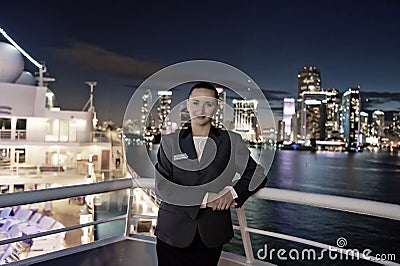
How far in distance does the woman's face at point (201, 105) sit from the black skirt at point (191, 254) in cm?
46

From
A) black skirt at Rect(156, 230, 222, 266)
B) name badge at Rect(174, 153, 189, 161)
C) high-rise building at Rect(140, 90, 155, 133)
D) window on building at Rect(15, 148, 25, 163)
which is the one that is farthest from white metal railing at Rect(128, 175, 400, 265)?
window on building at Rect(15, 148, 25, 163)

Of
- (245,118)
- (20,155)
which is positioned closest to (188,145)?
(245,118)

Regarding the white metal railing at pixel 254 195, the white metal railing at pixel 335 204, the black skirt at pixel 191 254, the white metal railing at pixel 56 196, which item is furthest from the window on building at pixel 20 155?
the black skirt at pixel 191 254

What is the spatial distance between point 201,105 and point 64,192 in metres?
0.84

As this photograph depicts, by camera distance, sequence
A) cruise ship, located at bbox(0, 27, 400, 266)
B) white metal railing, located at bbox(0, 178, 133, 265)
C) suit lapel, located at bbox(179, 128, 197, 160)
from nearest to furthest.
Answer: suit lapel, located at bbox(179, 128, 197, 160) → white metal railing, located at bbox(0, 178, 133, 265) → cruise ship, located at bbox(0, 27, 400, 266)

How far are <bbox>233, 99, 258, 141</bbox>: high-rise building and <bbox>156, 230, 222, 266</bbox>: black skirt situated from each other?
49 centimetres

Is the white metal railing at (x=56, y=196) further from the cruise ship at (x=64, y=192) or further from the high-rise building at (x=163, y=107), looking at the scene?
the high-rise building at (x=163, y=107)

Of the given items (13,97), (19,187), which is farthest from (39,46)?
(19,187)

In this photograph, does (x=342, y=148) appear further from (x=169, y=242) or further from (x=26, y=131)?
(x=169, y=242)

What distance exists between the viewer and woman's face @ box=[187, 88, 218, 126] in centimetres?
156

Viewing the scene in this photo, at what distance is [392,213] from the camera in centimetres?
142

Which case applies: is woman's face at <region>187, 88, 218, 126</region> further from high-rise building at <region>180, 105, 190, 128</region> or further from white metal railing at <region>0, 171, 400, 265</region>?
white metal railing at <region>0, 171, 400, 265</region>

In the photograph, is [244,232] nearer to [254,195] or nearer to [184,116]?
[254,195]

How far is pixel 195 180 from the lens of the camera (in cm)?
156
